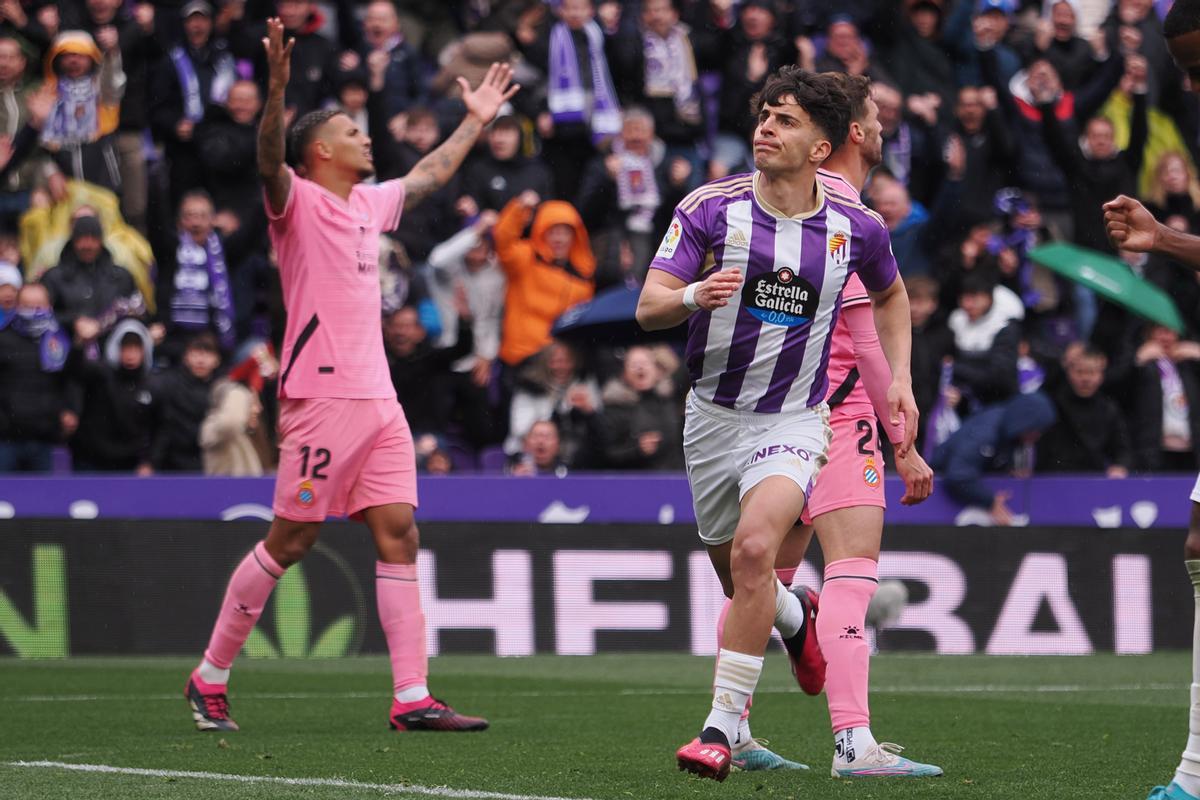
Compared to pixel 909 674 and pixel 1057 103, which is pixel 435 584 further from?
pixel 1057 103

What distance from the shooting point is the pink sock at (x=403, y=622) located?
8.13 meters

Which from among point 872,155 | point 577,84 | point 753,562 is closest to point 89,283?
point 577,84

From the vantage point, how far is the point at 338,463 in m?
8.14

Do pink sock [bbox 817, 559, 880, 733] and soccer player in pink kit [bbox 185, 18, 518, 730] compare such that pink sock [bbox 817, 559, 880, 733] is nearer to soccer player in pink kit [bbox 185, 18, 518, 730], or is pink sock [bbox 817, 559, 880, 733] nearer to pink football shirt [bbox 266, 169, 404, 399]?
soccer player in pink kit [bbox 185, 18, 518, 730]

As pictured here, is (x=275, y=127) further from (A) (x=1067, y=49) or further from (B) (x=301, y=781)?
(A) (x=1067, y=49)

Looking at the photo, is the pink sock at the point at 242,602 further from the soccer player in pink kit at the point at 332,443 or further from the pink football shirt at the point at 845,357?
the pink football shirt at the point at 845,357

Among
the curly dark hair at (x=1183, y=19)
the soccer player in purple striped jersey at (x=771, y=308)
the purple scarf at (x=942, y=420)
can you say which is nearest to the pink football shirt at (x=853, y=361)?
the soccer player in purple striped jersey at (x=771, y=308)

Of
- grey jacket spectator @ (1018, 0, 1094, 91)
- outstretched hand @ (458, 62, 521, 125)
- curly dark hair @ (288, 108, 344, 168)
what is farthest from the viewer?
grey jacket spectator @ (1018, 0, 1094, 91)

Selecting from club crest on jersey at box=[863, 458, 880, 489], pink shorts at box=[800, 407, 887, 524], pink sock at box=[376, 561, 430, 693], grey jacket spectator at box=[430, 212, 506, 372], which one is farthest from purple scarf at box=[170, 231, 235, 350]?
club crest on jersey at box=[863, 458, 880, 489]

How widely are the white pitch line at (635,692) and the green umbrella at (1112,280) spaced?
3.98 m

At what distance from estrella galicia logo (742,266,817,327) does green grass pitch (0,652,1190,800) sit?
4.91 feet

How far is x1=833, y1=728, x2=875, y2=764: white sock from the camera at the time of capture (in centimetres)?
642

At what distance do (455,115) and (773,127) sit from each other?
10.0 meters

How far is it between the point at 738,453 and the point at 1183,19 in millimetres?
1956
